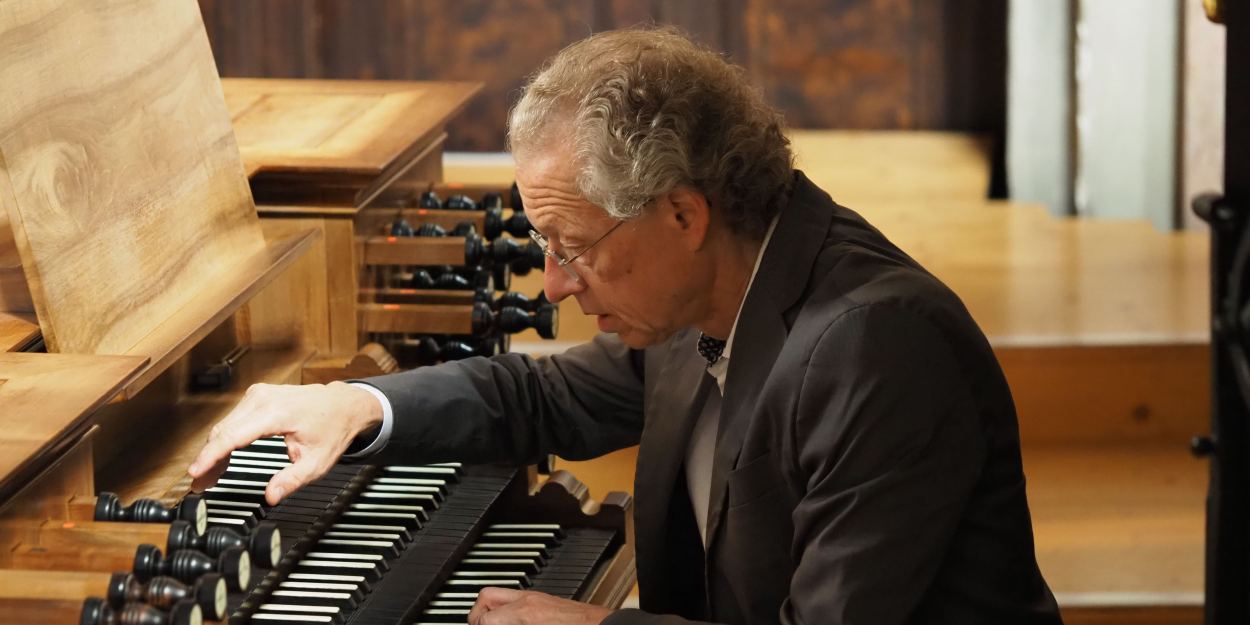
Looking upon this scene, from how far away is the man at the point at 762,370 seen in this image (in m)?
1.60

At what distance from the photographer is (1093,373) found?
3.69 m

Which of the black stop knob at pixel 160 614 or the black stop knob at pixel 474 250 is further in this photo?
the black stop knob at pixel 474 250

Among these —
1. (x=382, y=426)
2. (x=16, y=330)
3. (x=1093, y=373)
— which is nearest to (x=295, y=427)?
(x=382, y=426)

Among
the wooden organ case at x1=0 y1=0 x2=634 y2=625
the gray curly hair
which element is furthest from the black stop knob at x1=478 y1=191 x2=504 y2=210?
the gray curly hair

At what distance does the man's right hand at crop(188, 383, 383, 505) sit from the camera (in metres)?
1.66

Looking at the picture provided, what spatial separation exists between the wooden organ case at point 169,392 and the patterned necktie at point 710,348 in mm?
342

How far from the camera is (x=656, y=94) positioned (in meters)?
1.67

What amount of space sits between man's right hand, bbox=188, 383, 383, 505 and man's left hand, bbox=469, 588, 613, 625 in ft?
0.77

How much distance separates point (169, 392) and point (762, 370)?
0.73 metres

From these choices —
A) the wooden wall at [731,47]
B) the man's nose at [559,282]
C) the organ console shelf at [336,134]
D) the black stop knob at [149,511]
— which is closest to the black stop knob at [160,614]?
the black stop knob at [149,511]

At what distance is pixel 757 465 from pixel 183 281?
693mm

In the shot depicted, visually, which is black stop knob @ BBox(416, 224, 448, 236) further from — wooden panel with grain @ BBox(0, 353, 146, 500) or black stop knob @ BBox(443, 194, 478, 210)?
wooden panel with grain @ BBox(0, 353, 146, 500)

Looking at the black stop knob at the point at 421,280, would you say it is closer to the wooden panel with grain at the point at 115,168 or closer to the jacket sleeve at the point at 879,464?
the wooden panel with grain at the point at 115,168

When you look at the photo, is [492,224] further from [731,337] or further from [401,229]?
[731,337]
